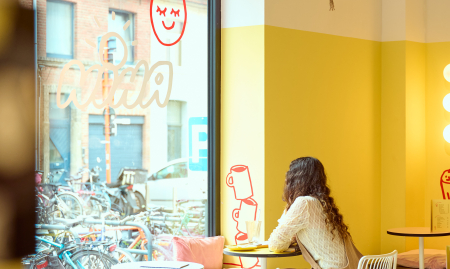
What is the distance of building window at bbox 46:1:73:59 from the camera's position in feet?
12.0

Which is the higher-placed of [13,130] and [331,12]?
[331,12]

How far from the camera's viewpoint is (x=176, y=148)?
442 centimetres

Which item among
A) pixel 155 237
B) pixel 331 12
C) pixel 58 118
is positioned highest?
pixel 331 12

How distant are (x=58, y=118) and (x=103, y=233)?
0.97m

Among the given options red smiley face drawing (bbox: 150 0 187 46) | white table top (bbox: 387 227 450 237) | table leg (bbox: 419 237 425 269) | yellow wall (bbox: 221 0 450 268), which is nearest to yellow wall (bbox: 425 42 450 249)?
yellow wall (bbox: 221 0 450 268)

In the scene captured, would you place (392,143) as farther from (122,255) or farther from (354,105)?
(122,255)

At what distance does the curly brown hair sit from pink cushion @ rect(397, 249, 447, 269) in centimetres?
161

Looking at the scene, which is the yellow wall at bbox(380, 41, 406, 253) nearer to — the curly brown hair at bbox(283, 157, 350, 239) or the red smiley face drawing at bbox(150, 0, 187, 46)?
the curly brown hair at bbox(283, 157, 350, 239)

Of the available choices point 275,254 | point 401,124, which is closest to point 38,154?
point 275,254

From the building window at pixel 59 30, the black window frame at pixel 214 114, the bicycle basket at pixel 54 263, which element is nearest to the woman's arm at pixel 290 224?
the black window frame at pixel 214 114

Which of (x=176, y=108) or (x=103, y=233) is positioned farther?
(x=176, y=108)

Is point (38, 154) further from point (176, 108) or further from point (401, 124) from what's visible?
point (401, 124)

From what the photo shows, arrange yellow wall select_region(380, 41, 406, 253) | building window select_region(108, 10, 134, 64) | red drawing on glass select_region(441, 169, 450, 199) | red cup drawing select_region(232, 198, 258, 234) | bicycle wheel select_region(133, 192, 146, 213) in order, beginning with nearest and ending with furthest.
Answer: building window select_region(108, 10, 134, 64)
bicycle wheel select_region(133, 192, 146, 213)
red cup drawing select_region(232, 198, 258, 234)
yellow wall select_region(380, 41, 406, 253)
red drawing on glass select_region(441, 169, 450, 199)

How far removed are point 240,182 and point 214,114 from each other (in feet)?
2.17
